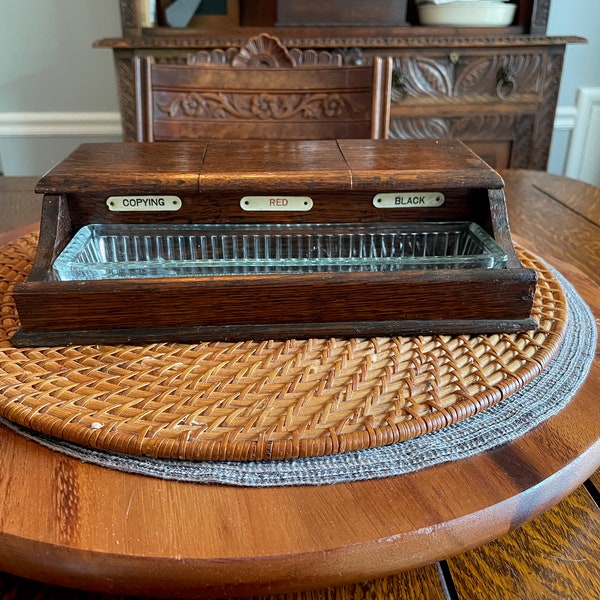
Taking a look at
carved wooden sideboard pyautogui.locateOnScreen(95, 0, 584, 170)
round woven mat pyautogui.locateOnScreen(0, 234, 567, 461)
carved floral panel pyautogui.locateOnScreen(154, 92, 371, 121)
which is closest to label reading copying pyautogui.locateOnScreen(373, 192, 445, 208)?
round woven mat pyautogui.locateOnScreen(0, 234, 567, 461)

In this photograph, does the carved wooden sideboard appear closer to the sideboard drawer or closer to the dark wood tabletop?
the sideboard drawer

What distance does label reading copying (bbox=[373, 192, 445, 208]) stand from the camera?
0.67 meters

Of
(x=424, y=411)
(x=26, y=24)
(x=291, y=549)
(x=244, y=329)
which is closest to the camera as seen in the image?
(x=291, y=549)

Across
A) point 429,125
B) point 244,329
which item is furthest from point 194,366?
point 429,125

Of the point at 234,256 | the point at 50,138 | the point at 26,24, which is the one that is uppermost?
the point at 26,24

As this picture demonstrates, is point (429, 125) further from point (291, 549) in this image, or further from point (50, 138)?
point (291, 549)

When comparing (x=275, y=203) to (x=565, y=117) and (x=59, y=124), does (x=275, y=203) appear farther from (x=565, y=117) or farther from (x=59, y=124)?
(x=565, y=117)

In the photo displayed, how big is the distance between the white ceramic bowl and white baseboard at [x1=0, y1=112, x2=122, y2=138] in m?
1.05

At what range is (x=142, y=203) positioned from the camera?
0.66 m

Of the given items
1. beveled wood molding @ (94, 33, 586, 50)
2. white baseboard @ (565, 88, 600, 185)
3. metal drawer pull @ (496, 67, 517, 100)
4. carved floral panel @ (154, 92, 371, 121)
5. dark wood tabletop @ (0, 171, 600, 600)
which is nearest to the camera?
dark wood tabletop @ (0, 171, 600, 600)

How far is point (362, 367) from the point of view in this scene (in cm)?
53

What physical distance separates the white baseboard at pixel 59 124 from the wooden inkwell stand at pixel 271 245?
1394mm

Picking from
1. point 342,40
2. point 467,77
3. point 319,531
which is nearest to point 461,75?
point 467,77

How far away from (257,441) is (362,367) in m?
0.13
